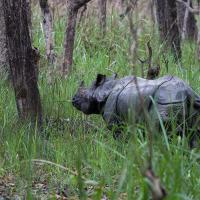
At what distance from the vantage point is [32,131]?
14.8 feet

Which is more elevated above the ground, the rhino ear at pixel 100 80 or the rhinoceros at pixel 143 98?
the rhino ear at pixel 100 80

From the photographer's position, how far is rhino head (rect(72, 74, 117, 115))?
473 centimetres

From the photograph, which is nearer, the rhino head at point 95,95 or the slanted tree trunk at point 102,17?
the rhino head at point 95,95

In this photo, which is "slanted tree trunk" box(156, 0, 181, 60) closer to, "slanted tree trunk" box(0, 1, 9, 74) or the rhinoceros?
"slanted tree trunk" box(0, 1, 9, 74)

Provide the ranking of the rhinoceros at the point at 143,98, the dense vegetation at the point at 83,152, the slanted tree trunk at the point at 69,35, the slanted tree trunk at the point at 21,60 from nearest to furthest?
the dense vegetation at the point at 83,152, the rhinoceros at the point at 143,98, the slanted tree trunk at the point at 21,60, the slanted tree trunk at the point at 69,35

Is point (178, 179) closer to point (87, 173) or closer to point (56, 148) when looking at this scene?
point (87, 173)

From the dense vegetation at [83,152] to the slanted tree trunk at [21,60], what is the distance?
0.51 ft

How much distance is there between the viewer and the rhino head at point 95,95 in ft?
15.5

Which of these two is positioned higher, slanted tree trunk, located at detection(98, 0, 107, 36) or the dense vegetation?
slanted tree trunk, located at detection(98, 0, 107, 36)

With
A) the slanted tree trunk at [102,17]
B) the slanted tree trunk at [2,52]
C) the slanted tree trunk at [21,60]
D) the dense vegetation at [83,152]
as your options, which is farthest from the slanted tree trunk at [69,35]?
the slanted tree trunk at [102,17]

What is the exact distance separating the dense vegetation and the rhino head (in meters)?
0.16

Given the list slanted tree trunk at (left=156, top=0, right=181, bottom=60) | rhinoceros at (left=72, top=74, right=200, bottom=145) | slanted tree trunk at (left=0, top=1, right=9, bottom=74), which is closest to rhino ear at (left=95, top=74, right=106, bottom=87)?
rhinoceros at (left=72, top=74, right=200, bottom=145)

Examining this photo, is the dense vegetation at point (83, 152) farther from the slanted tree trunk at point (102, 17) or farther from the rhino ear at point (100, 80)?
the slanted tree trunk at point (102, 17)

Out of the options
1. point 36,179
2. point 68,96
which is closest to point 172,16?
point 68,96
